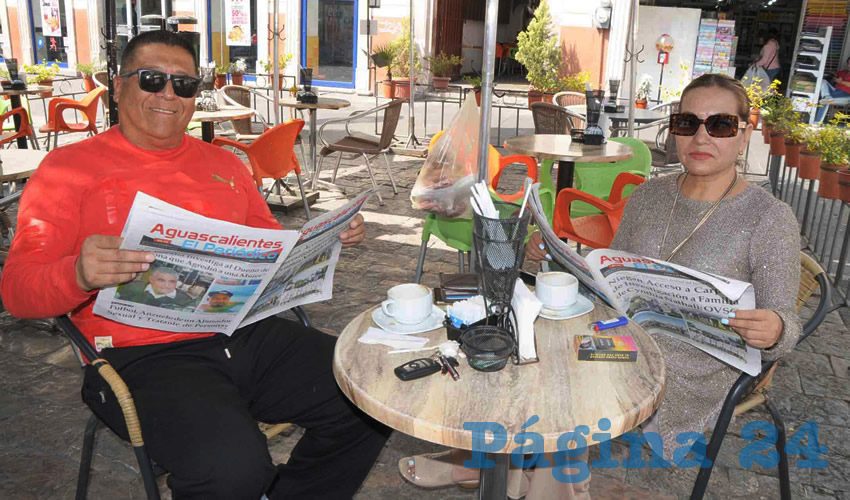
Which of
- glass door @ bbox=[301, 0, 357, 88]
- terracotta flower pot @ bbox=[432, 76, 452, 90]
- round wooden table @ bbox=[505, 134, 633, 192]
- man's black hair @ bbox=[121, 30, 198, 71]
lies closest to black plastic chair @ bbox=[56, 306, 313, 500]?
man's black hair @ bbox=[121, 30, 198, 71]

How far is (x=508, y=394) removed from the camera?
1418mm

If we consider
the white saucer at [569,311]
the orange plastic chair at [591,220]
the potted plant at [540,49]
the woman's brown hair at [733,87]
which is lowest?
the orange plastic chair at [591,220]

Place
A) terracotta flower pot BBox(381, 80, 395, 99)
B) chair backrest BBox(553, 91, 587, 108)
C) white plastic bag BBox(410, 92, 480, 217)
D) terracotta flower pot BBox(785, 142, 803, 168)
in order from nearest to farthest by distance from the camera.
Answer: white plastic bag BBox(410, 92, 480, 217)
terracotta flower pot BBox(785, 142, 803, 168)
chair backrest BBox(553, 91, 587, 108)
terracotta flower pot BBox(381, 80, 395, 99)

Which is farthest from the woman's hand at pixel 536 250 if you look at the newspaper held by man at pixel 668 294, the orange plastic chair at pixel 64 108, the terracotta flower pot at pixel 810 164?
the orange plastic chair at pixel 64 108

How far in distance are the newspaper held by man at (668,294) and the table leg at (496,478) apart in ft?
1.71

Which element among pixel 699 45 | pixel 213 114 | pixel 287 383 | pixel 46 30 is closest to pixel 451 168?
pixel 287 383

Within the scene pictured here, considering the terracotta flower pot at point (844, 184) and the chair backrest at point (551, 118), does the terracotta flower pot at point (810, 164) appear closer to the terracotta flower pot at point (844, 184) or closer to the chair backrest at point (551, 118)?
the terracotta flower pot at point (844, 184)

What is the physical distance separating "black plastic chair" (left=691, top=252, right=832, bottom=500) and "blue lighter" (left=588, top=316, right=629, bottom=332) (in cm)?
38

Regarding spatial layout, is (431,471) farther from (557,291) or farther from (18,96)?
(18,96)

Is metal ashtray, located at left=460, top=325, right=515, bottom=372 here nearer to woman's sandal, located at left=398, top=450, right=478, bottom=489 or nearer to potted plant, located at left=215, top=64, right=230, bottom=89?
woman's sandal, located at left=398, top=450, right=478, bottom=489

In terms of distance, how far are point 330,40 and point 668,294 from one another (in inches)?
641

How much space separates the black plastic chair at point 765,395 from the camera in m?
1.86

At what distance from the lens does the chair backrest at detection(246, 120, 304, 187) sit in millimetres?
5242

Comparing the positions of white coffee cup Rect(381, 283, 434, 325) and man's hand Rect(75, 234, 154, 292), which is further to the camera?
white coffee cup Rect(381, 283, 434, 325)
